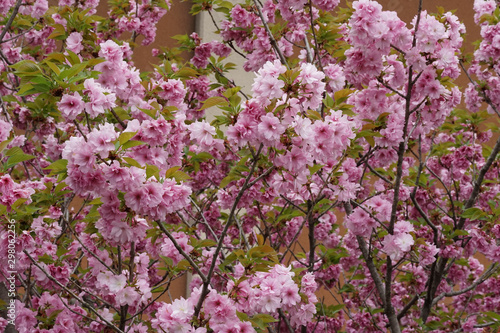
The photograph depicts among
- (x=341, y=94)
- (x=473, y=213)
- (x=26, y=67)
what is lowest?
(x=26, y=67)

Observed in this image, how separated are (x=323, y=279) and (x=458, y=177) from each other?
141 centimetres

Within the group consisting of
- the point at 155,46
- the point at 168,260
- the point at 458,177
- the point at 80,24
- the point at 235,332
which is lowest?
the point at 235,332

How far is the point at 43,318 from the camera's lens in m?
2.21

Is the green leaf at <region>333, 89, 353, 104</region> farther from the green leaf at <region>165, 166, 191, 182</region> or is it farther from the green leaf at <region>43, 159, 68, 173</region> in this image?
the green leaf at <region>43, 159, 68, 173</region>

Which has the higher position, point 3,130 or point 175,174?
point 3,130

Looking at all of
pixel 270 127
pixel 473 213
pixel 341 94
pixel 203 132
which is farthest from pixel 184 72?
pixel 473 213

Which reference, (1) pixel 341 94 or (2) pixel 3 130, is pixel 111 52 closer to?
(2) pixel 3 130

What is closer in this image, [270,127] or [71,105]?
[270,127]

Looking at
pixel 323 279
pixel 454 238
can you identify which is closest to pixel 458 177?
pixel 454 238

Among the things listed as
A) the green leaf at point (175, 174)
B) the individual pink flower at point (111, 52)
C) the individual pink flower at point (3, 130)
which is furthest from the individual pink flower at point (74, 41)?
the green leaf at point (175, 174)

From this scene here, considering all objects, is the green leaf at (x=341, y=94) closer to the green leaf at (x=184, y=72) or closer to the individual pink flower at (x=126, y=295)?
the green leaf at (x=184, y=72)

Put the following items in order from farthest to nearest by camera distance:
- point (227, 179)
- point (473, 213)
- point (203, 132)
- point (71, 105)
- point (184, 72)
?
point (473, 213), point (184, 72), point (227, 179), point (203, 132), point (71, 105)

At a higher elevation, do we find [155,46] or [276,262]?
[155,46]

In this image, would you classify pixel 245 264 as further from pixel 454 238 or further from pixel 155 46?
pixel 155 46
